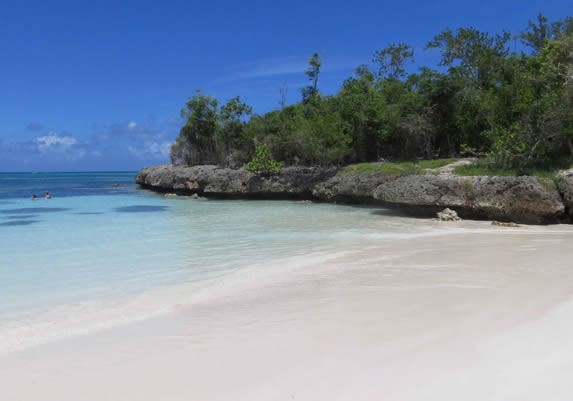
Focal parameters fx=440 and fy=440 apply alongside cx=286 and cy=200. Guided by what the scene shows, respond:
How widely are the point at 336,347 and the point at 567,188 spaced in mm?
13716

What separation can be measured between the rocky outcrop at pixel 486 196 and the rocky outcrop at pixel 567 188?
0.74ft

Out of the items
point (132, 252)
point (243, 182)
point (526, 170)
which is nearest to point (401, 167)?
point (526, 170)

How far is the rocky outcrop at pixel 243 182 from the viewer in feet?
91.7

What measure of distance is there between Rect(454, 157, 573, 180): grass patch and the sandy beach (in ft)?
30.9

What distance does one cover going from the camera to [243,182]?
1191 inches

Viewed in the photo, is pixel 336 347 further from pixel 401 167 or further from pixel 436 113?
pixel 436 113

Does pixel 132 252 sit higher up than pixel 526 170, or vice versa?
pixel 526 170

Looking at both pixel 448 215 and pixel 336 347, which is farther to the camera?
pixel 448 215

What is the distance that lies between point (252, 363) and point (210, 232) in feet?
34.2

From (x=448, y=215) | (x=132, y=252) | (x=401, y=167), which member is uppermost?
(x=401, y=167)

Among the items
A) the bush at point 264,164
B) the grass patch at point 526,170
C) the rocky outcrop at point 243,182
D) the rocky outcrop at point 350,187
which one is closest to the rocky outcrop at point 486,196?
the grass patch at point 526,170

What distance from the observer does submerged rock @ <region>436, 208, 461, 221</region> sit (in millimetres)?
16984

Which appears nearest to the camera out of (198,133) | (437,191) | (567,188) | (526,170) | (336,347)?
(336,347)

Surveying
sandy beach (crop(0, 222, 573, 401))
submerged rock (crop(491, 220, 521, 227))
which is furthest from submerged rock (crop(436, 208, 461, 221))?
sandy beach (crop(0, 222, 573, 401))
